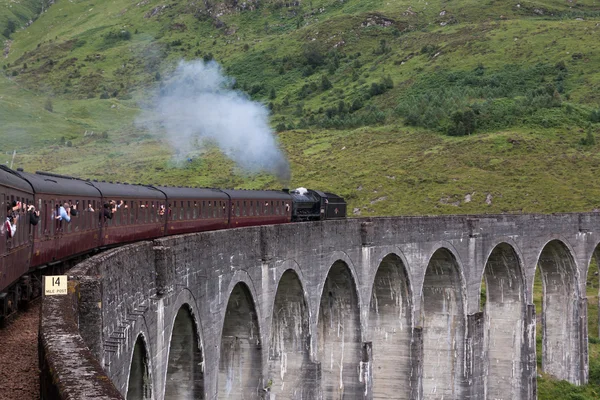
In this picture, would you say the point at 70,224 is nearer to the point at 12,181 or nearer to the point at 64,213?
the point at 64,213

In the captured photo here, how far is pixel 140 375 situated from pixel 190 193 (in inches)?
548

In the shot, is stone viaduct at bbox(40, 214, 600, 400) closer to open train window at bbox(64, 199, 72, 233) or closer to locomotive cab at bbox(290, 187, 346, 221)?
open train window at bbox(64, 199, 72, 233)

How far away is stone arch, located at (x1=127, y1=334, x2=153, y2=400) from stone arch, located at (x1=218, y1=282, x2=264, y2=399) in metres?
6.84

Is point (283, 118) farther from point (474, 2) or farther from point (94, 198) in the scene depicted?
point (94, 198)

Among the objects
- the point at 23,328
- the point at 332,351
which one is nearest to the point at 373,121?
the point at 332,351

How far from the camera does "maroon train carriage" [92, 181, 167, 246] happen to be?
864 inches

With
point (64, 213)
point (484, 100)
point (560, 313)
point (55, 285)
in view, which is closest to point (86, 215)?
point (64, 213)

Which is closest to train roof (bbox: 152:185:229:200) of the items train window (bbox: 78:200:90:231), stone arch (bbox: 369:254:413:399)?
train window (bbox: 78:200:90:231)

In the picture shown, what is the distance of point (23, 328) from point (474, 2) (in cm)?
14198

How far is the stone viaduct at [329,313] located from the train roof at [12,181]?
225 cm

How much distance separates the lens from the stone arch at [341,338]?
28.0 meters

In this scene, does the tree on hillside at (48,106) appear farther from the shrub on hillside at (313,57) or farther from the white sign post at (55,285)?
the white sign post at (55,285)

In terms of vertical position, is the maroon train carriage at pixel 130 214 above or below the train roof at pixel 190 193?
below

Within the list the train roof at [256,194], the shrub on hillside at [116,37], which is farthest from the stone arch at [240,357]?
the shrub on hillside at [116,37]
